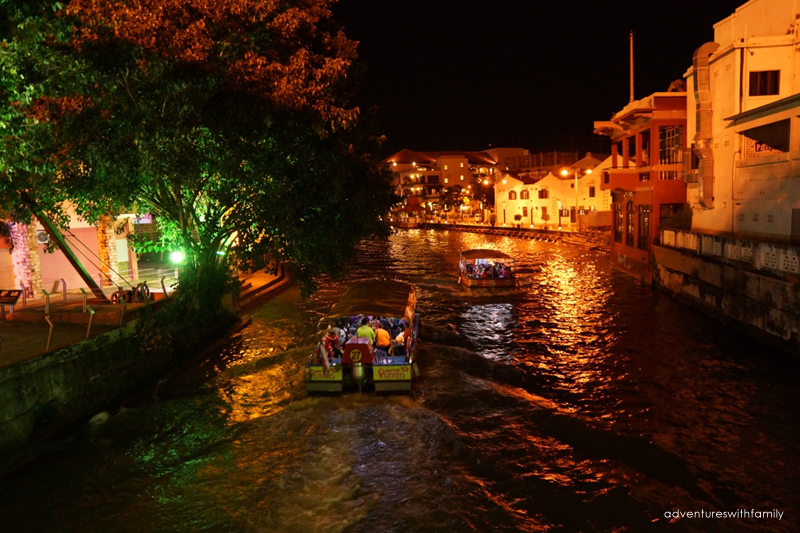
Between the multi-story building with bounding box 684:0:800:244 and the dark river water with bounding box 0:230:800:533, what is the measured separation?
6159mm

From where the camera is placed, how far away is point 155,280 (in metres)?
26.3

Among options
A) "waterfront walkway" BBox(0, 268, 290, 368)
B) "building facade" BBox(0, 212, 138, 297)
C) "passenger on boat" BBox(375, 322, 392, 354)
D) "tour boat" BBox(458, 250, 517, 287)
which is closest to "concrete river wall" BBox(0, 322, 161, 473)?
"waterfront walkway" BBox(0, 268, 290, 368)

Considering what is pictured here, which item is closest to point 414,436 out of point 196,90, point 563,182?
point 196,90

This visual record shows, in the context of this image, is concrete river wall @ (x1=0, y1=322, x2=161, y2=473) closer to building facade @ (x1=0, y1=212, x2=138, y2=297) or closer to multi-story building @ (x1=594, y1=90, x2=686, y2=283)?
building facade @ (x1=0, y1=212, x2=138, y2=297)

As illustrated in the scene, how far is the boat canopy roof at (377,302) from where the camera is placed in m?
15.3

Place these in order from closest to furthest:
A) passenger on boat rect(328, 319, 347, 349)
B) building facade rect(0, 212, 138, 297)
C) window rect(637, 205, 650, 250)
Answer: passenger on boat rect(328, 319, 347, 349) → building facade rect(0, 212, 138, 297) → window rect(637, 205, 650, 250)

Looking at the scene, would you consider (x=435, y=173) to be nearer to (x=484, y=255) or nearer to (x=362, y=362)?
(x=484, y=255)

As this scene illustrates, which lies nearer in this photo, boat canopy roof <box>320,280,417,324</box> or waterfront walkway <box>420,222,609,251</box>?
boat canopy roof <box>320,280,417,324</box>

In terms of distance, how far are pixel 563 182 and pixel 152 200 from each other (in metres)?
54.3

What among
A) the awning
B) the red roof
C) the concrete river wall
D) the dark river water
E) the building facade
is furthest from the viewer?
the red roof

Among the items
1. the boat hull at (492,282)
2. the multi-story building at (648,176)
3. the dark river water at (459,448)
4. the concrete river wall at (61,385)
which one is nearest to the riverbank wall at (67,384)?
the concrete river wall at (61,385)

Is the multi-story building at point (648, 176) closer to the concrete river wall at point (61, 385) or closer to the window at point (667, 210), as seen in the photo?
the window at point (667, 210)

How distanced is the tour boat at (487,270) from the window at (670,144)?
36.5 feet

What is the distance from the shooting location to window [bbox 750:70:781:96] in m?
23.5
